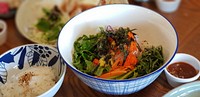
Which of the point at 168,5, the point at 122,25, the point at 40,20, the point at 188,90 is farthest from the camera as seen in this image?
the point at 40,20

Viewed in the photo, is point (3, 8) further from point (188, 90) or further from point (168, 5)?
point (188, 90)

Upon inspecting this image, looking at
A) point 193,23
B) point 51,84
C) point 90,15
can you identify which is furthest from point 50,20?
point 193,23

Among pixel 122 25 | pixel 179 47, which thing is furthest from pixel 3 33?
pixel 179 47

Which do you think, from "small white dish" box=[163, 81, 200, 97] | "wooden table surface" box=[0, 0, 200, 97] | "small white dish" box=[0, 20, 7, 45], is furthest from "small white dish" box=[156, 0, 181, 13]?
"small white dish" box=[0, 20, 7, 45]

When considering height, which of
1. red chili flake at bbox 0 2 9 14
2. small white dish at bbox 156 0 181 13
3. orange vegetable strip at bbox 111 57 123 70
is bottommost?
red chili flake at bbox 0 2 9 14

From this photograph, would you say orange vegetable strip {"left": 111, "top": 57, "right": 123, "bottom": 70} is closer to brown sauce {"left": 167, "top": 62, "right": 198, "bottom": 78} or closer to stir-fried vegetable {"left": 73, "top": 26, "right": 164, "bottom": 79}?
stir-fried vegetable {"left": 73, "top": 26, "right": 164, "bottom": 79}
